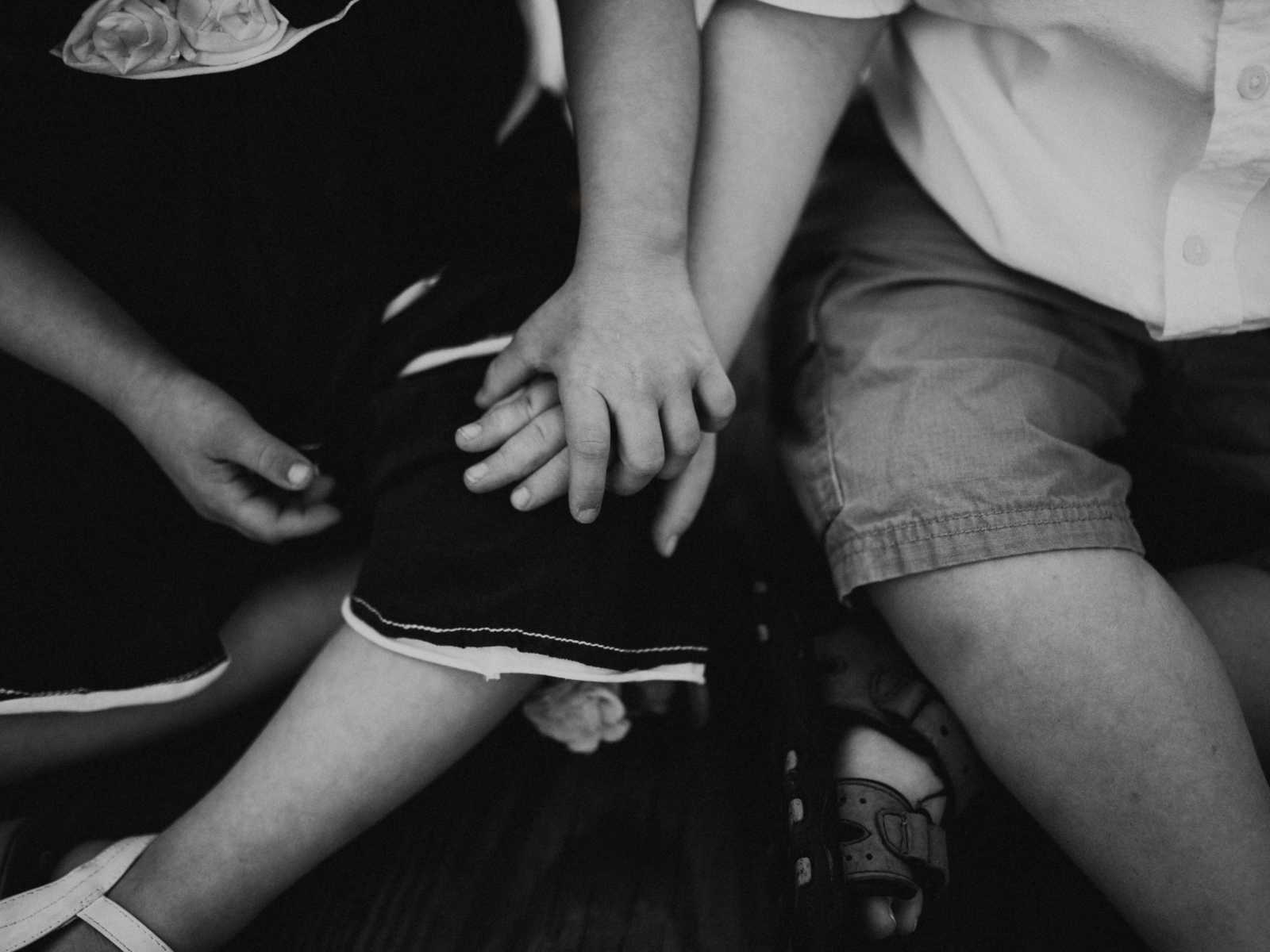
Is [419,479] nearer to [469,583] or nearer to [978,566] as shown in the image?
[469,583]

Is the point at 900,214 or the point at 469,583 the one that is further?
the point at 900,214

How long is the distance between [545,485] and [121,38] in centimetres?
33

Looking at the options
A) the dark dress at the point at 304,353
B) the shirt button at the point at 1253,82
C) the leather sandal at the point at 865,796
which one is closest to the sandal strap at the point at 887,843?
the leather sandal at the point at 865,796

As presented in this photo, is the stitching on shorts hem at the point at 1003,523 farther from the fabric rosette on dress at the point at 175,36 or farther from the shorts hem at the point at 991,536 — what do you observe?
the fabric rosette on dress at the point at 175,36

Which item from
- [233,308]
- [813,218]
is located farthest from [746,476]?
[233,308]

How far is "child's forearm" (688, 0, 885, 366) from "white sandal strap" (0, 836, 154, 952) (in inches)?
19.2

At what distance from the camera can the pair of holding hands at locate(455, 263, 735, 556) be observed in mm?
478

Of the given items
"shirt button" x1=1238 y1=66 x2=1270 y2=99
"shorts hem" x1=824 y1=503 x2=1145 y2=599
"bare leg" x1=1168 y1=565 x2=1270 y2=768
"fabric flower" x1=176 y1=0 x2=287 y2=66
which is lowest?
"bare leg" x1=1168 y1=565 x2=1270 y2=768

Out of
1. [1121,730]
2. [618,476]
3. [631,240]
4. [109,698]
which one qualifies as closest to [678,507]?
[618,476]

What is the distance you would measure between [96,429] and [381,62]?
30 centimetres

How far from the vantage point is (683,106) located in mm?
549

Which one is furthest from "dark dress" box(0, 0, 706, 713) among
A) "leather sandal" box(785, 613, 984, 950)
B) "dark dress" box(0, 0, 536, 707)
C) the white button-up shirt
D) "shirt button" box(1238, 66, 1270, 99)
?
"shirt button" box(1238, 66, 1270, 99)

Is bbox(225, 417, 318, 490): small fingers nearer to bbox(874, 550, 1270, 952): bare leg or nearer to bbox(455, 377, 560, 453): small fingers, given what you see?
bbox(455, 377, 560, 453): small fingers

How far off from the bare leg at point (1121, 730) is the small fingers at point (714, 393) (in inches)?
6.1
